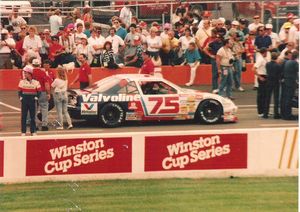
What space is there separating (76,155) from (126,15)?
24.9 ft

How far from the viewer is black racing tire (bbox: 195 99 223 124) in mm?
20578

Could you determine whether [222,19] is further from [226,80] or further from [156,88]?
[156,88]

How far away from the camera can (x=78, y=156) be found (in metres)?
15.3

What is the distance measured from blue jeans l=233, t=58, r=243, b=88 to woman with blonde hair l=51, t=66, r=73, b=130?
463 cm

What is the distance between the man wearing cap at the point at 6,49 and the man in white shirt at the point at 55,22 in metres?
0.95

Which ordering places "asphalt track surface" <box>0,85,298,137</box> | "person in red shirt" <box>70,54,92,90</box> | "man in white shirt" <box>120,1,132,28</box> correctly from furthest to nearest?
"man in white shirt" <box>120,1,132,28</box> < "person in red shirt" <box>70,54,92,90</box> < "asphalt track surface" <box>0,85,298,137</box>

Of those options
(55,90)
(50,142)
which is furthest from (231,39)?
(50,142)

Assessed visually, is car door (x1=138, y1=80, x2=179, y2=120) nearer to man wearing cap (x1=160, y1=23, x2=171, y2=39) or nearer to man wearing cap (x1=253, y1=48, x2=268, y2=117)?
man wearing cap (x1=253, y1=48, x2=268, y2=117)

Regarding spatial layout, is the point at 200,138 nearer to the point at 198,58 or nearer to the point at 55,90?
the point at 55,90

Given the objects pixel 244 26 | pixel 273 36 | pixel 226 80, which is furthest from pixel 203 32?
pixel 273 36

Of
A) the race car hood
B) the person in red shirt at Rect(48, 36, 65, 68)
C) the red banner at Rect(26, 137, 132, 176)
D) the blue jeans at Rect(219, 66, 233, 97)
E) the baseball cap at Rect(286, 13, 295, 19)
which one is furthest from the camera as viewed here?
the baseball cap at Rect(286, 13, 295, 19)

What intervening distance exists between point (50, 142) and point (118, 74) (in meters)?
6.08

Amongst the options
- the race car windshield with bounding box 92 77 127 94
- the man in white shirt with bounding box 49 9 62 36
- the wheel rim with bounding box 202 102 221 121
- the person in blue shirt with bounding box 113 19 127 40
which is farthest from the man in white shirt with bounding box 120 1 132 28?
the wheel rim with bounding box 202 102 221 121

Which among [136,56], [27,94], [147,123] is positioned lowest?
[147,123]
